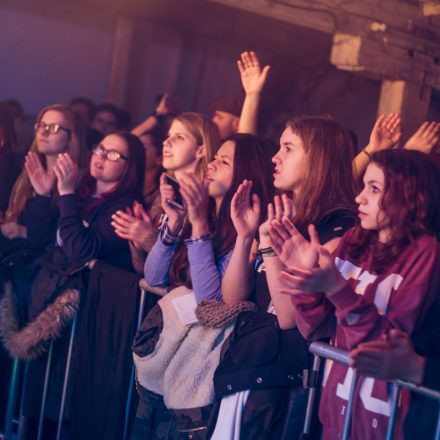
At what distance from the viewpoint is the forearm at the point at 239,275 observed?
336 cm

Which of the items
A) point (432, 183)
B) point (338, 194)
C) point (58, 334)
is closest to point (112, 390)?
point (58, 334)

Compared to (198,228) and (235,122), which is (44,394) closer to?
(198,228)

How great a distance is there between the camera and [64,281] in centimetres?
425

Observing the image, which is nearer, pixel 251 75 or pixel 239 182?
pixel 239 182

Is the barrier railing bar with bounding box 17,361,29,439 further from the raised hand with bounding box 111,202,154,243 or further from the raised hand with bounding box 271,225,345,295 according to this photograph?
the raised hand with bounding box 271,225,345,295

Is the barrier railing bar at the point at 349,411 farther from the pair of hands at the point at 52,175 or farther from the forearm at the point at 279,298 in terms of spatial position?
the pair of hands at the point at 52,175

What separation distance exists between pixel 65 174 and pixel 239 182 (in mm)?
1134

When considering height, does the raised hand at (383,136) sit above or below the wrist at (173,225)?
above

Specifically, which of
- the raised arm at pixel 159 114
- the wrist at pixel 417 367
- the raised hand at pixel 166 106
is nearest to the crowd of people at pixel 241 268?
the wrist at pixel 417 367

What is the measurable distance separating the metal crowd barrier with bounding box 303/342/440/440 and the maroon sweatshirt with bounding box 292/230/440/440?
28mm

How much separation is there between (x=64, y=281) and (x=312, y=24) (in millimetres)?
2692

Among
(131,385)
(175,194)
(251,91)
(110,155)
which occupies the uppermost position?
(251,91)

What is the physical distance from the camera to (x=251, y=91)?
4.87 meters

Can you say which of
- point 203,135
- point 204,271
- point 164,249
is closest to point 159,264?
point 164,249
